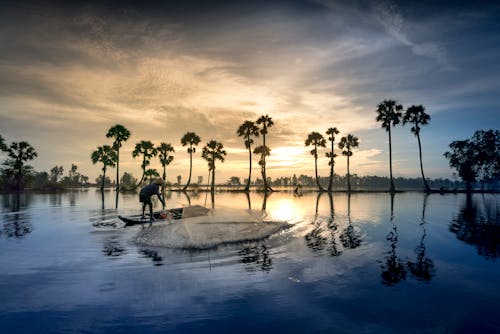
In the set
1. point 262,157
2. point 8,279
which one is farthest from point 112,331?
point 262,157

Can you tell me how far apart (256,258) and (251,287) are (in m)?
2.66

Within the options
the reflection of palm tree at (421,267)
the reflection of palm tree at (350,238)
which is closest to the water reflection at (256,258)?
the reflection of palm tree at (350,238)

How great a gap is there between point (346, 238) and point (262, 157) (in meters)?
65.6

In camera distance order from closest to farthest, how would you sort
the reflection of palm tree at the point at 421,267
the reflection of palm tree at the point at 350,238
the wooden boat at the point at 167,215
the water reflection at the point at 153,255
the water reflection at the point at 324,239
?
1. the reflection of palm tree at the point at 421,267
2. the water reflection at the point at 153,255
3. the water reflection at the point at 324,239
4. the reflection of palm tree at the point at 350,238
5. the wooden boat at the point at 167,215

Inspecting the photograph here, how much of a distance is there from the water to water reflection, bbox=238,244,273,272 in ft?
0.13

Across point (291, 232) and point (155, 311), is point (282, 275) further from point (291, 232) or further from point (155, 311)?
point (291, 232)

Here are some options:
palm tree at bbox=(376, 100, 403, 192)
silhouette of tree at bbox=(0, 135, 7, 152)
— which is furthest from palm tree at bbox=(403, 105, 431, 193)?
silhouette of tree at bbox=(0, 135, 7, 152)

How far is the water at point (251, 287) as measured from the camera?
193 inches

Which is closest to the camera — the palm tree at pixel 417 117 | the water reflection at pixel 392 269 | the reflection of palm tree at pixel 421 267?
the water reflection at pixel 392 269

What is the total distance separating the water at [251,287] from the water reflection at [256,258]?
4cm

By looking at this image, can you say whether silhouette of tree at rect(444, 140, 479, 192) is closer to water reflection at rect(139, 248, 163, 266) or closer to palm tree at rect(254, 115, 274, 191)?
palm tree at rect(254, 115, 274, 191)

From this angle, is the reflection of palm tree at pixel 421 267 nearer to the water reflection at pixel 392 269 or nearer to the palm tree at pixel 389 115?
the water reflection at pixel 392 269

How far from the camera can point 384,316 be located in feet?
16.9

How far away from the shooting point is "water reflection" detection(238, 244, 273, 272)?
321 inches
